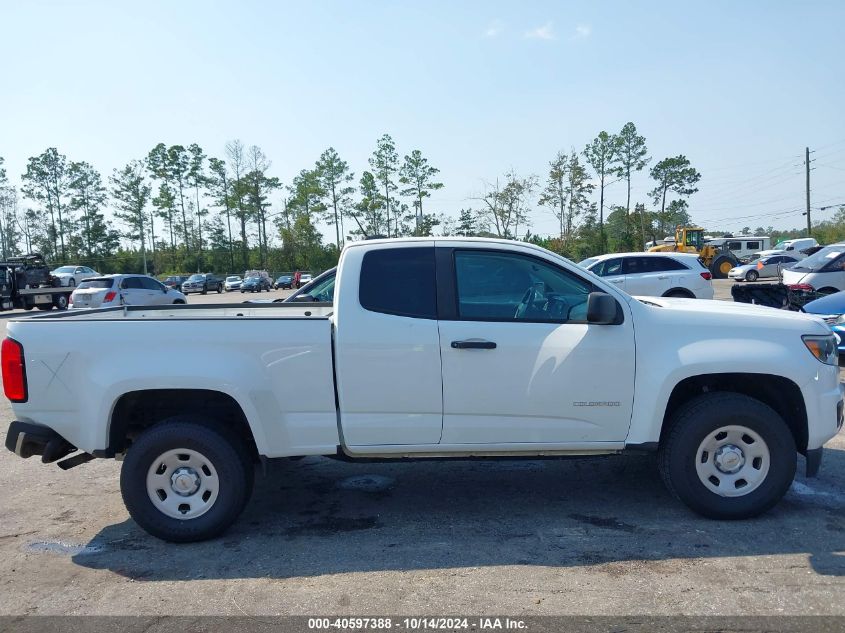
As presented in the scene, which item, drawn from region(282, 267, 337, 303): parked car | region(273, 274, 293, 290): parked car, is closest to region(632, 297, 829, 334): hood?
region(282, 267, 337, 303): parked car

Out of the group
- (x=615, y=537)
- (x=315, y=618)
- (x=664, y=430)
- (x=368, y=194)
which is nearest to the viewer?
(x=315, y=618)

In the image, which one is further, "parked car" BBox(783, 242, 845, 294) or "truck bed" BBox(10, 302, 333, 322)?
"parked car" BBox(783, 242, 845, 294)

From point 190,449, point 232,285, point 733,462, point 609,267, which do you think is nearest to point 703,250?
point 609,267

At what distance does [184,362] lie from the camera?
4.31m

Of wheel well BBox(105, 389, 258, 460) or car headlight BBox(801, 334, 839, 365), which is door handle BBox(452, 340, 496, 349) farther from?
car headlight BBox(801, 334, 839, 365)

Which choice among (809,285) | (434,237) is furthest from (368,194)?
(434,237)

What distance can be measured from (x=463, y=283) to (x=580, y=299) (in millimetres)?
803

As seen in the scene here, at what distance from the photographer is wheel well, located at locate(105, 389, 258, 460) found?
4.47 m

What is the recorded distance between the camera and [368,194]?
72.2 m

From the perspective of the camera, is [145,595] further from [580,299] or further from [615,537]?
[580,299]

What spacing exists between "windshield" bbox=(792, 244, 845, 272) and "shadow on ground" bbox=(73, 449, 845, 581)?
9.73m

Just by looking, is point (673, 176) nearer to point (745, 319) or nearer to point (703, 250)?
point (703, 250)

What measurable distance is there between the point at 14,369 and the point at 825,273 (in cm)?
1430

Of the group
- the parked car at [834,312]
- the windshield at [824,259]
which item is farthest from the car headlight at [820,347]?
the windshield at [824,259]
